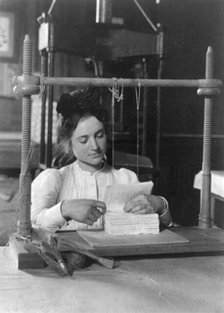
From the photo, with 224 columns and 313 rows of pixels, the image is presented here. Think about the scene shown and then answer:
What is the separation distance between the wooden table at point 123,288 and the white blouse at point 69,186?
49 cm

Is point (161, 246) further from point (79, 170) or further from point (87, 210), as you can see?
point (79, 170)

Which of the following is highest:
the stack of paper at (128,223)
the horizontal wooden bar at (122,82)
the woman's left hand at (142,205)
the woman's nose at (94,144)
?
the horizontal wooden bar at (122,82)

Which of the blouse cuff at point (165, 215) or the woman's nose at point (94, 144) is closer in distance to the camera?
the blouse cuff at point (165, 215)

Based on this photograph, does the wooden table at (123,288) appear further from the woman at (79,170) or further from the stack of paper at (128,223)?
the woman at (79,170)

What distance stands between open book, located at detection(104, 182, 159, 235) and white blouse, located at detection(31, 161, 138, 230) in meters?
0.33

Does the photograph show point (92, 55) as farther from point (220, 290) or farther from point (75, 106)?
point (220, 290)

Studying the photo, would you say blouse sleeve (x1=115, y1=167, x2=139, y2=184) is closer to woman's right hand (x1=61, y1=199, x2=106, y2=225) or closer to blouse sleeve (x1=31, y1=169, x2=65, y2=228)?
blouse sleeve (x1=31, y1=169, x2=65, y2=228)

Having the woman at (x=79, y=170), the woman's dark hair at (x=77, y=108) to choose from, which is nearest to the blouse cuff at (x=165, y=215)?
the woman at (x=79, y=170)

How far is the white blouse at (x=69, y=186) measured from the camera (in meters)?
1.78

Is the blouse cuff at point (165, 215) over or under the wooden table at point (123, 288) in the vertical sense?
over

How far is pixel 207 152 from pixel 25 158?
1.97 ft

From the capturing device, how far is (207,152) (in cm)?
161

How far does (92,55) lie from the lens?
11.3 feet

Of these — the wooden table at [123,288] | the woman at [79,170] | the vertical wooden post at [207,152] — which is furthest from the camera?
the woman at [79,170]
